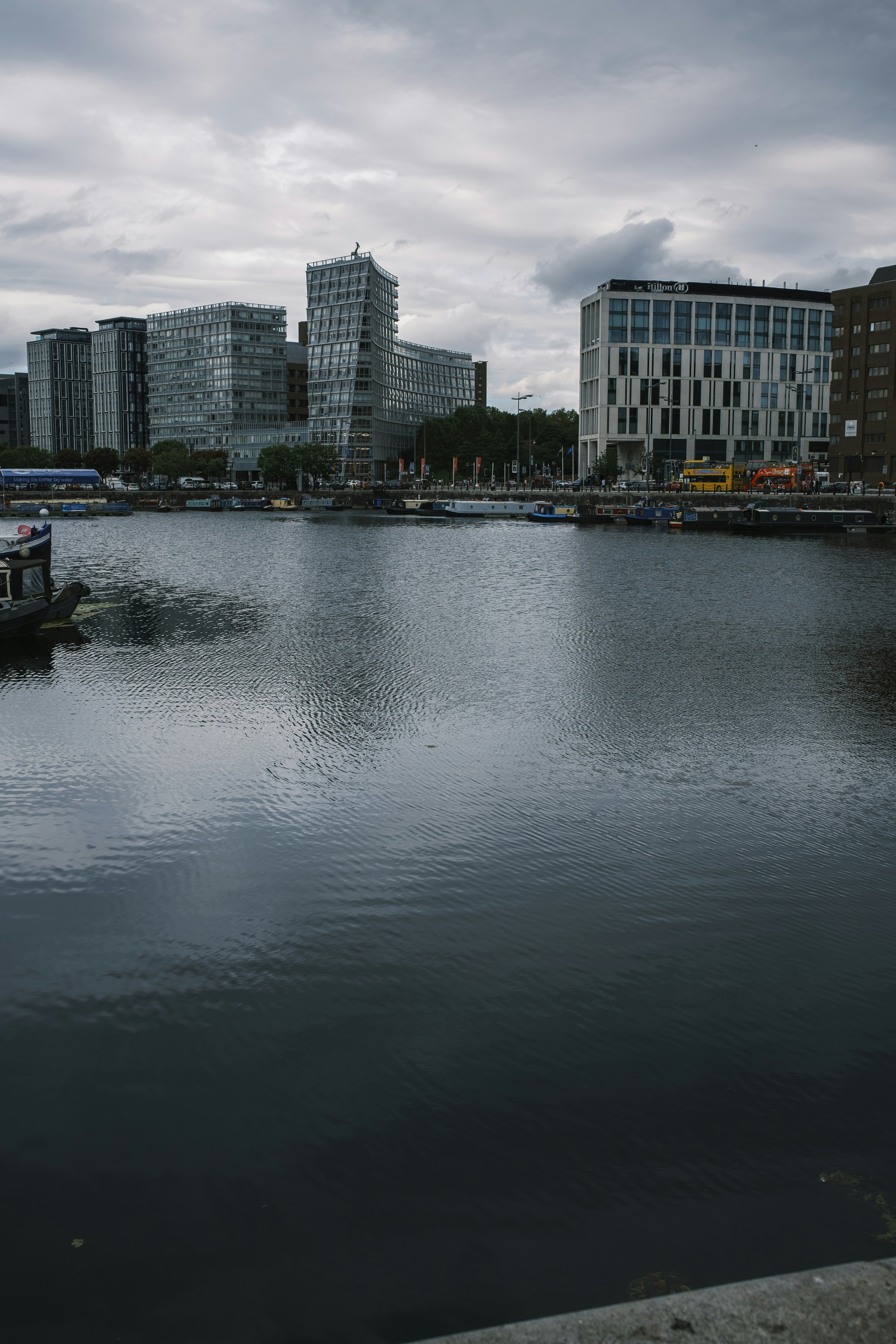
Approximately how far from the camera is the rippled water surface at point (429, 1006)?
5.27 meters

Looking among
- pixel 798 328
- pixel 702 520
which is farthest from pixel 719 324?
pixel 702 520

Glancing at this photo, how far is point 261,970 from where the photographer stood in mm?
8398

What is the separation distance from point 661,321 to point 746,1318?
172 meters

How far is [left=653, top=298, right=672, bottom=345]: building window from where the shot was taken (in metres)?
162

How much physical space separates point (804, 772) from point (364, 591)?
29.8 meters

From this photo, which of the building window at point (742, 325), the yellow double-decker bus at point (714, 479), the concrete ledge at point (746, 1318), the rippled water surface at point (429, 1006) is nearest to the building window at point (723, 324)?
the building window at point (742, 325)

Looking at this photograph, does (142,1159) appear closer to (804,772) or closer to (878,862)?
(878,862)

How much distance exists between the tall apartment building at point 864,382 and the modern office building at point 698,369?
15007 millimetres

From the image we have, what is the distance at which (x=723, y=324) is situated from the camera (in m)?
166

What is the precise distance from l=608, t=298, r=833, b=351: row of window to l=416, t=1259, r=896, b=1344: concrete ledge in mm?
167926

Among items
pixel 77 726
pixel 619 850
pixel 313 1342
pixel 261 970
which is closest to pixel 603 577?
pixel 77 726

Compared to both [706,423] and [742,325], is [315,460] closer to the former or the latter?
[706,423]

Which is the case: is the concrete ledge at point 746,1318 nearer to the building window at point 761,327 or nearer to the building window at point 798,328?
the building window at point 761,327

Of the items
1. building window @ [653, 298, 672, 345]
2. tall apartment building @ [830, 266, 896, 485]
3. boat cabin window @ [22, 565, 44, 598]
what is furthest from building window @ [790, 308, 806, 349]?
boat cabin window @ [22, 565, 44, 598]
